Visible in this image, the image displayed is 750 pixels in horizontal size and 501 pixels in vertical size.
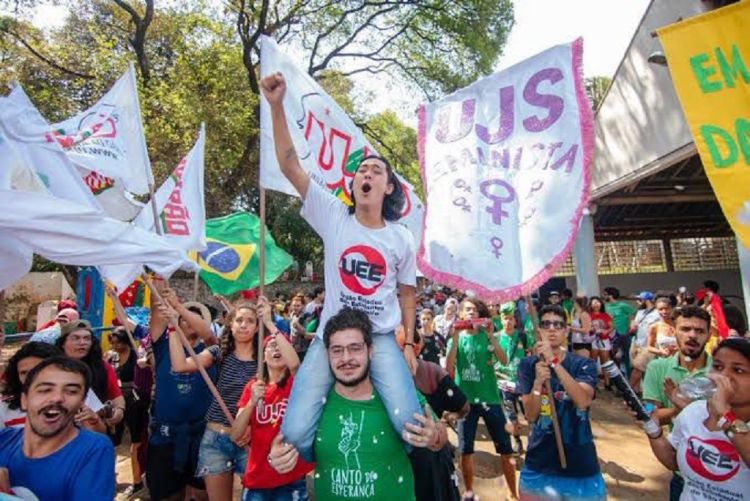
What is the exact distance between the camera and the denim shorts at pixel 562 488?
293 cm

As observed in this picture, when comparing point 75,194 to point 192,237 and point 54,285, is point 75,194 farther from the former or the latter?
point 54,285

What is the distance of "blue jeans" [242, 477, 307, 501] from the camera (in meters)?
2.95

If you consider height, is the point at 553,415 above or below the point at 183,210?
below

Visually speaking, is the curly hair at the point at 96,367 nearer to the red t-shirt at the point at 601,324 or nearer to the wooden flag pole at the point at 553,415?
the wooden flag pole at the point at 553,415

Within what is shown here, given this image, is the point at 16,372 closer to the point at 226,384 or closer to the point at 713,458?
Answer: the point at 226,384

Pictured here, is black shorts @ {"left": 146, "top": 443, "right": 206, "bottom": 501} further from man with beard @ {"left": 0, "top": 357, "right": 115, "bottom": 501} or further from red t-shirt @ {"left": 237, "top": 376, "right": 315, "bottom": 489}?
man with beard @ {"left": 0, "top": 357, "right": 115, "bottom": 501}

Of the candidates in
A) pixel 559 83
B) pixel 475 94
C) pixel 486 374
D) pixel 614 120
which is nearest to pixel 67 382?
pixel 475 94

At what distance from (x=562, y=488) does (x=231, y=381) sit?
89.3 inches

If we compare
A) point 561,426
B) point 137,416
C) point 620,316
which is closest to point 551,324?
point 561,426

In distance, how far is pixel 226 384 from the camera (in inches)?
141

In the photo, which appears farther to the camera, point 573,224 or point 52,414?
point 573,224

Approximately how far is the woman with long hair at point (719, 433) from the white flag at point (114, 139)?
4127 mm

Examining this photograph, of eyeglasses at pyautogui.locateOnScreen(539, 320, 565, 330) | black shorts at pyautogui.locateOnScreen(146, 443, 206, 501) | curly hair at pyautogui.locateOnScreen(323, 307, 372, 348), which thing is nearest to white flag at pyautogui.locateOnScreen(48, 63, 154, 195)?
black shorts at pyautogui.locateOnScreen(146, 443, 206, 501)

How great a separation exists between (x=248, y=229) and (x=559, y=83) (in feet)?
15.4
